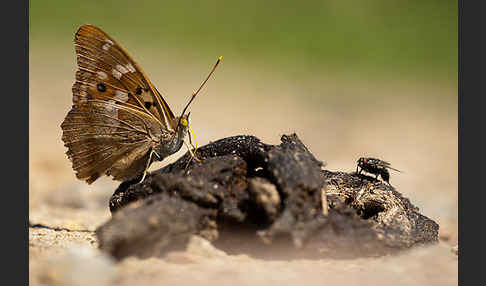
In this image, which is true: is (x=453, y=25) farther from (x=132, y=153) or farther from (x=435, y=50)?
(x=132, y=153)

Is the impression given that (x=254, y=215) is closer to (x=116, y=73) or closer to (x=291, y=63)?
(x=116, y=73)

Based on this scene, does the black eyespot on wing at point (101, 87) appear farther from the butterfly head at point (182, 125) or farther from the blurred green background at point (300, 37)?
the blurred green background at point (300, 37)

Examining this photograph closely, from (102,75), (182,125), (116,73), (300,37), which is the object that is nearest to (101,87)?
(102,75)

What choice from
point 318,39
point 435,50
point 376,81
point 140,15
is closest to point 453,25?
point 435,50

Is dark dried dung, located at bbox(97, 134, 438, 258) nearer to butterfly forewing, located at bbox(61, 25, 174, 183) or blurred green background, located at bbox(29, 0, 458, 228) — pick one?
butterfly forewing, located at bbox(61, 25, 174, 183)

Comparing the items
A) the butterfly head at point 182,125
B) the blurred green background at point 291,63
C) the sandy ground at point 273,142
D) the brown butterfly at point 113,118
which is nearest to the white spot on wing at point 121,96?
the brown butterfly at point 113,118
